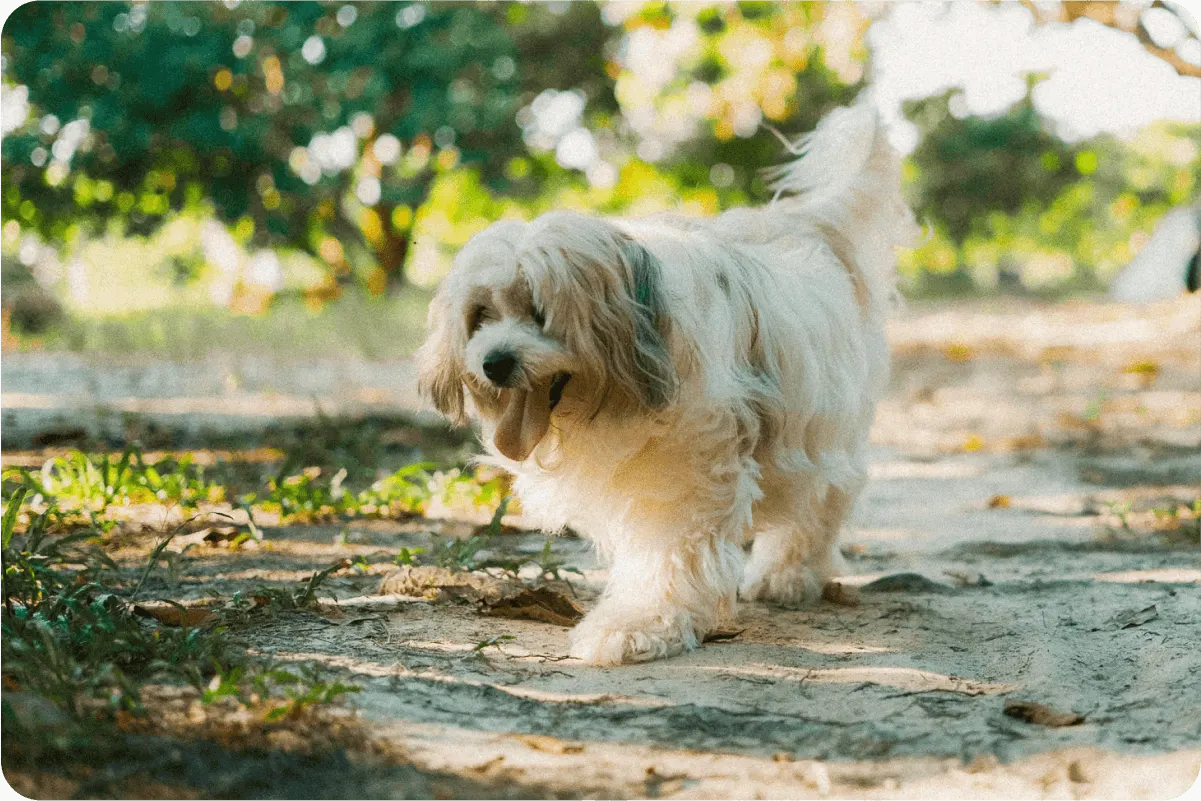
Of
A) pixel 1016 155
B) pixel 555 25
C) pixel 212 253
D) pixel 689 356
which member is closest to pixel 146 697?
pixel 689 356

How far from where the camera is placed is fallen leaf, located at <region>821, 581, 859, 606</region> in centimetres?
422

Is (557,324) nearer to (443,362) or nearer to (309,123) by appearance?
(443,362)

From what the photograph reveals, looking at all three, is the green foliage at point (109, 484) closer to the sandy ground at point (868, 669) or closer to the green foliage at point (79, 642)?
the sandy ground at point (868, 669)

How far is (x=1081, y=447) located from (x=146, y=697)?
642cm

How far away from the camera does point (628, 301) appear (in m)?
3.34

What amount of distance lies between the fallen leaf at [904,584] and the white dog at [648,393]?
54cm

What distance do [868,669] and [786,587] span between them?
3.23ft

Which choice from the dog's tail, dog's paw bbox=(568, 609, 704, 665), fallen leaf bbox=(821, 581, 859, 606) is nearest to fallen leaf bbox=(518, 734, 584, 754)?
dog's paw bbox=(568, 609, 704, 665)

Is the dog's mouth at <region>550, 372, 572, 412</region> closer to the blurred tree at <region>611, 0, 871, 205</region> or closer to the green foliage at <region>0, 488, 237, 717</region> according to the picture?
the green foliage at <region>0, 488, 237, 717</region>

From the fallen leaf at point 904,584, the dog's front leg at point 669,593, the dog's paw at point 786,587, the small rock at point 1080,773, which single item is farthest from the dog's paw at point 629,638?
the small rock at point 1080,773

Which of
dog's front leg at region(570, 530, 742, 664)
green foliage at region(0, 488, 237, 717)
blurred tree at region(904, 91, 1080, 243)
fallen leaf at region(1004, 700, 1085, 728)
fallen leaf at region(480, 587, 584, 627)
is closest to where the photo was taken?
green foliage at region(0, 488, 237, 717)

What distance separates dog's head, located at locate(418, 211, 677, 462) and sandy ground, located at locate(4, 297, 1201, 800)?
2.49 feet

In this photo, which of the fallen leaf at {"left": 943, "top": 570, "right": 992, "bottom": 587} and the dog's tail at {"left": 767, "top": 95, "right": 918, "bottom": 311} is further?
the dog's tail at {"left": 767, "top": 95, "right": 918, "bottom": 311}

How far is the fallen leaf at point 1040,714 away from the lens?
2.84 metres
